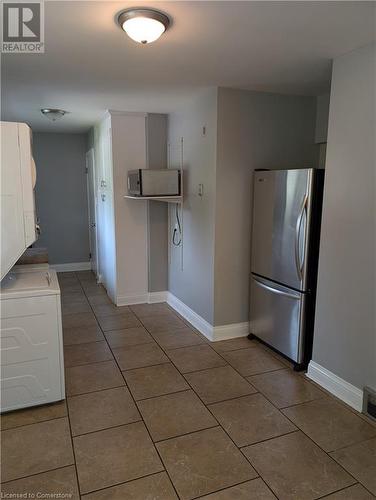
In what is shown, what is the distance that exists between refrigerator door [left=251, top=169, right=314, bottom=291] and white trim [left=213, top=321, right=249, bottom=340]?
60 centimetres

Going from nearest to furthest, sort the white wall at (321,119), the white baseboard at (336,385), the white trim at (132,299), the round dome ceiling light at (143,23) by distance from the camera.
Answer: the round dome ceiling light at (143,23)
the white baseboard at (336,385)
the white wall at (321,119)
the white trim at (132,299)

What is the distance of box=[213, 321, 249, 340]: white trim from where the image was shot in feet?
12.0

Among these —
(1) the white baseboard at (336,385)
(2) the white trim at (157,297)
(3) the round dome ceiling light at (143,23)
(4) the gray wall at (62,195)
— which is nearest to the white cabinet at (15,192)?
(3) the round dome ceiling light at (143,23)

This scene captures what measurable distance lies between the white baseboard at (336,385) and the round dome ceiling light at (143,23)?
2.52 metres

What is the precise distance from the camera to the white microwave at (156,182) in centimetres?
390

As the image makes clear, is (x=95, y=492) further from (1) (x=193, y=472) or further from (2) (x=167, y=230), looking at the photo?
(2) (x=167, y=230)

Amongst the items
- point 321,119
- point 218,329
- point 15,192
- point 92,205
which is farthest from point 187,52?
point 92,205

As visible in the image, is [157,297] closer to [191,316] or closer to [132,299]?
[132,299]

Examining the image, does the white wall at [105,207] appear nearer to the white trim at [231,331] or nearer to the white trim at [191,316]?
the white trim at [191,316]

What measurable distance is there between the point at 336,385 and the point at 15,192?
2.56 metres

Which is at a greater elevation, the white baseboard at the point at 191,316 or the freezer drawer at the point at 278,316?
the freezer drawer at the point at 278,316

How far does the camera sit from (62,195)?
21.0ft

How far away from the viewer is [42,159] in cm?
616

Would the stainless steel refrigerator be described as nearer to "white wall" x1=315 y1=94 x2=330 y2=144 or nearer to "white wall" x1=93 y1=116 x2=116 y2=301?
"white wall" x1=315 y1=94 x2=330 y2=144
